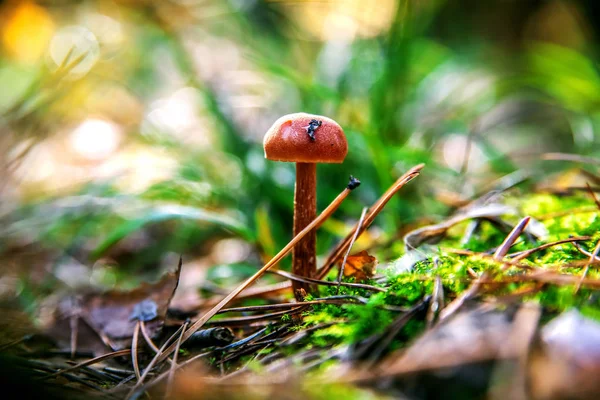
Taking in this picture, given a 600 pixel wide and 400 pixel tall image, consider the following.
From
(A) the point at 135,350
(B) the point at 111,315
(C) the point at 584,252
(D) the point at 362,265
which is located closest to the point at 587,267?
(C) the point at 584,252

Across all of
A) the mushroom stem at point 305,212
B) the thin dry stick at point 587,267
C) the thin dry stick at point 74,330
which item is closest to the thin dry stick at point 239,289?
the mushroom stem at point 305,212

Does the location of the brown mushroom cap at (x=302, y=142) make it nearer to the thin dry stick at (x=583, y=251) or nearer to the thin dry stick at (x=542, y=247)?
the thin dry stick at (x=542, y=247)

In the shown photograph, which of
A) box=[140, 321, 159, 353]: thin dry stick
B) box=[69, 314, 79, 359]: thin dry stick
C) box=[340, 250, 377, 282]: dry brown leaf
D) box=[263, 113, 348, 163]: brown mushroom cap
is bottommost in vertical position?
box=[69, 314, 79, 359]: thin dry stick

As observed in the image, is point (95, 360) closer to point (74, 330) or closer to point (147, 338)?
point (147, 338)

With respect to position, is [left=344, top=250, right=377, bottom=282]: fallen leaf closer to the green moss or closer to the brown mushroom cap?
the green moss

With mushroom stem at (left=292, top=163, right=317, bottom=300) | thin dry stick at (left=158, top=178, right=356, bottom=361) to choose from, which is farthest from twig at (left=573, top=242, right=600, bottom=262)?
mushroom stem at (left=292, top=163, right=317, bottom=300)

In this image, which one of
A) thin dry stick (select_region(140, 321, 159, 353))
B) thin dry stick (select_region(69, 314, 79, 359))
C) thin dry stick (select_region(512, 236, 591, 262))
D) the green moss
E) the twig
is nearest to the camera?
the green moss

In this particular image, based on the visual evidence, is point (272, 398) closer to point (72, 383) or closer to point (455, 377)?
point (455, 377)
